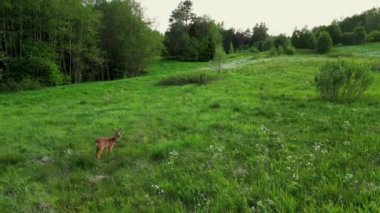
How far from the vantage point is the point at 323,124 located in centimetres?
938

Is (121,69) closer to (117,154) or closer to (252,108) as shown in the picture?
(252,108)

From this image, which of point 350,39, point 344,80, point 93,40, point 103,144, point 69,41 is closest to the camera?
point 103,144

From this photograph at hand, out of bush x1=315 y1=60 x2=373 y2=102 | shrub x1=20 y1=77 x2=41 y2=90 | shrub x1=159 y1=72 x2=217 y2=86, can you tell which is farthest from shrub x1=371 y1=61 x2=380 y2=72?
shrub x1=20 y1=77 x2=41 y2=90

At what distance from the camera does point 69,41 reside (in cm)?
3912

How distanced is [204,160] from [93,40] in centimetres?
3877

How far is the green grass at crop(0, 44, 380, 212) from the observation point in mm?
4766

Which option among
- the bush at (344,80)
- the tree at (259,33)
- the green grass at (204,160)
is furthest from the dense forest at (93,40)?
the tree at (259,33)

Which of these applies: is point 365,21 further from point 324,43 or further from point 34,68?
point 34,68

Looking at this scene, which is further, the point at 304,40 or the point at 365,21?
the point at 365,21

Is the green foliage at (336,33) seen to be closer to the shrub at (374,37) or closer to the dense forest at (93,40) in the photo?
the dense forest at (93,40)

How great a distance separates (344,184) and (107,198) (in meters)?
3.59

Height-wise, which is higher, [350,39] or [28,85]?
[350,39]

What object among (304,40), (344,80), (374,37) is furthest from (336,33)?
(344,80)

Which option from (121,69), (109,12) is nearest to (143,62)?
(121,69)
